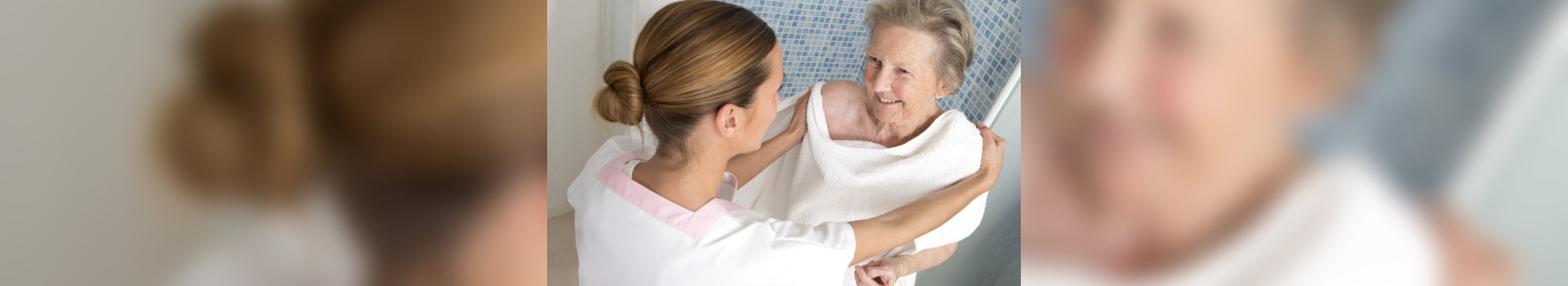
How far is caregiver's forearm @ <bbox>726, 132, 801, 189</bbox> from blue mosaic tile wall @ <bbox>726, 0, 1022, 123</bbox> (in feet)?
0.32

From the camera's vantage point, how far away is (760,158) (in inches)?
44.1

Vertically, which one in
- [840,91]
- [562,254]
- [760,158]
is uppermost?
[840,91]

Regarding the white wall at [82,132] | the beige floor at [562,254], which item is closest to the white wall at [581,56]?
the beige floor at [562,254]

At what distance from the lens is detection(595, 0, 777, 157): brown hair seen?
76cm

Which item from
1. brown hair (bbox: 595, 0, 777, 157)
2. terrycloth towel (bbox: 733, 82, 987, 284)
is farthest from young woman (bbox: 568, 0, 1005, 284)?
terrycloth towel (bbox: 733, 82, 987, 284)

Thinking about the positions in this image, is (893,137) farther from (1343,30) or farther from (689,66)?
(1343,30)

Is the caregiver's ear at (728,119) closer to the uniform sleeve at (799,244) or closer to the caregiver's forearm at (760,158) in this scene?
the uniform sleeve at (799,244)

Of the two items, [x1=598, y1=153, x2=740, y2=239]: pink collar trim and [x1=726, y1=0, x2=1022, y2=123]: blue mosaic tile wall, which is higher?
[x1=726, y1=0, x2=1022, y2=123]: blue mosaic tile wall

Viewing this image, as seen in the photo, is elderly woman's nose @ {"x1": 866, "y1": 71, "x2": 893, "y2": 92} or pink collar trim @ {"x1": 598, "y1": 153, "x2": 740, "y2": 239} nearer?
pink collar trim @ {"x1": 598, "y1": 153, "x2": 740, "y2": 239}

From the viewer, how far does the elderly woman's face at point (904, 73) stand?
99 cm

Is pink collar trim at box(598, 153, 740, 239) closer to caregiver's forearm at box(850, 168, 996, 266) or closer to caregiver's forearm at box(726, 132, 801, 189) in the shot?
caregiver's forearm at box(850, 168, 996, 266)

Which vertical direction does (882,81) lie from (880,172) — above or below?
above

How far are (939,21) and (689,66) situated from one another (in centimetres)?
38

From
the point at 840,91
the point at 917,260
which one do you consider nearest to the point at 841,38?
the point at 840,91
